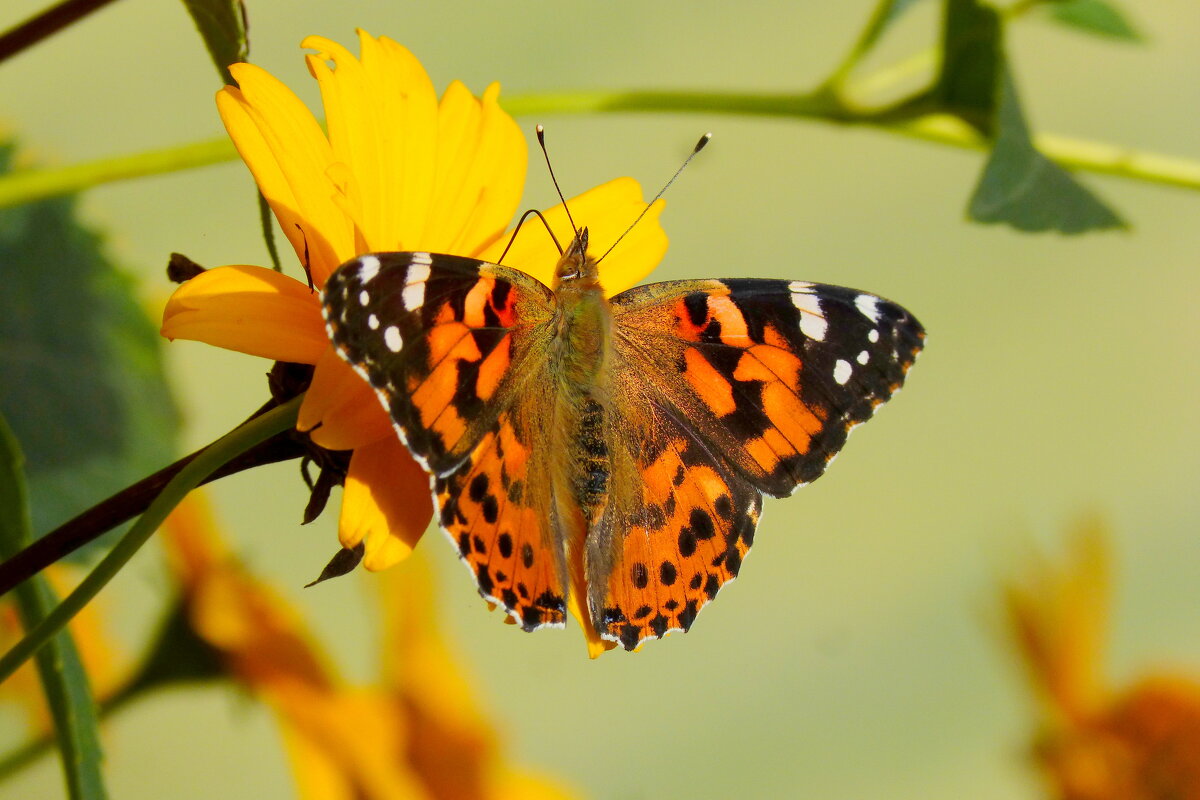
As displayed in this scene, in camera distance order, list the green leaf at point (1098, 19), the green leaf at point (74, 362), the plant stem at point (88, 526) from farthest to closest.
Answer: the green leaf at point (1098, 19) < the green leaf at point (74, 362) < the plant stem at point (88, 526)

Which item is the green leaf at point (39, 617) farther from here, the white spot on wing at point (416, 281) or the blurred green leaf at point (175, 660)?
the blurred green leaf at point (175, 660)

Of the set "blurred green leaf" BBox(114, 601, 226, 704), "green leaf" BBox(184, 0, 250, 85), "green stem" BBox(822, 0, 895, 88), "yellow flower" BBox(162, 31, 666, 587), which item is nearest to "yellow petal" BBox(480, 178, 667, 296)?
"yellow flower" BBox(162, 31, 666, 587)

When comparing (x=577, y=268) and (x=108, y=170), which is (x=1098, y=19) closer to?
(x=577, y=268)

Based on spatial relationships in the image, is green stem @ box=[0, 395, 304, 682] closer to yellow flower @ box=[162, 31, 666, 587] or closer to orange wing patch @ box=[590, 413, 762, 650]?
yellow flower @ box=[162, 31, 666, 587]

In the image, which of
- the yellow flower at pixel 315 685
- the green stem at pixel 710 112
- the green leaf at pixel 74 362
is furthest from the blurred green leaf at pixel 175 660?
the green stem at pixel 710 112

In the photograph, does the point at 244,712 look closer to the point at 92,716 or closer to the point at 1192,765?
the point at 92,716

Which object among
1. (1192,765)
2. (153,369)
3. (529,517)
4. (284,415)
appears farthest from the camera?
(1192,765)

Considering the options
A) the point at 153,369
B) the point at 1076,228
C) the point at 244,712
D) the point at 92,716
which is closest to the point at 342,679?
the point at 244,712
